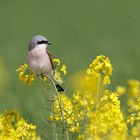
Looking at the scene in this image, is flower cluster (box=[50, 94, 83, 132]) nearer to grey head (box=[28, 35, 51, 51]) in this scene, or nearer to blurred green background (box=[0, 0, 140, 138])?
grey head (box=[28, 35, 51, 51])

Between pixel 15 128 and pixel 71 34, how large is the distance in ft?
36.9

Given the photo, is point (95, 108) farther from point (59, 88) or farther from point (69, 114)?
point (59, 88)

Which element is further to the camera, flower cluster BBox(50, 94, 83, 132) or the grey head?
the grey head

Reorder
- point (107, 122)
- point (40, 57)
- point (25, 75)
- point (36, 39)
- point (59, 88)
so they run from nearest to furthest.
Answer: point (107, 122)
point (25, 75)
point (59, 88)
point (36, 39)
point (40, 57)

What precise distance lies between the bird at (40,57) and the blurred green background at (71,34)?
1983 mm

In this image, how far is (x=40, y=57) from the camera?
705 centimetres

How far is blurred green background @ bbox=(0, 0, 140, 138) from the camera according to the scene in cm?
1161

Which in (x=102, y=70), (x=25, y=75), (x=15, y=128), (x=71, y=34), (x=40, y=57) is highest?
(x=71, y=34)

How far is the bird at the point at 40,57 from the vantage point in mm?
6914

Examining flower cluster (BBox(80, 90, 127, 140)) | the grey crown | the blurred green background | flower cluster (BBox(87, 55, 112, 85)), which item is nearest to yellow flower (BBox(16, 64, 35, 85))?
the grey crown

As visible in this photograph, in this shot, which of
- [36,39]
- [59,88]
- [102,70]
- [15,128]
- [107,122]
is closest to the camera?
[107,122]

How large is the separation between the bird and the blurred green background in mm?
1983

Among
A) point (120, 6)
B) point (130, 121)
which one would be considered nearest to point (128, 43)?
point (120, 6)

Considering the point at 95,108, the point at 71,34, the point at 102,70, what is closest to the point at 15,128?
the point at 95,108
